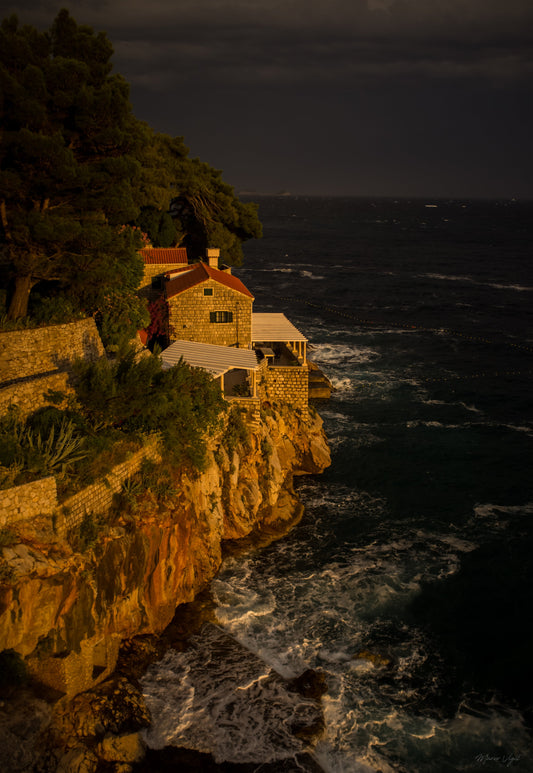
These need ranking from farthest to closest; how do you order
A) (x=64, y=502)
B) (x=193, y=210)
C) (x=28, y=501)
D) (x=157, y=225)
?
(x=193, y=210), (x=157, y=225), (x=64, y=502), (x=28, y=501)

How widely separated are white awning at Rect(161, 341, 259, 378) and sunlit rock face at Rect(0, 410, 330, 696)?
10.9 ft

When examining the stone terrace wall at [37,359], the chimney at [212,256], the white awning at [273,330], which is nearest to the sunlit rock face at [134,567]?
the stone terrace wall at [37,359]

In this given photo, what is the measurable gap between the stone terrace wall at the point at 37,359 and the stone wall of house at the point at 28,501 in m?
4.21

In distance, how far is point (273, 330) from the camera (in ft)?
127

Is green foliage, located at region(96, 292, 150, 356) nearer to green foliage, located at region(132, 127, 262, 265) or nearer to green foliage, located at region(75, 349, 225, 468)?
green foliage, located at region(75, 349, 225, 468)

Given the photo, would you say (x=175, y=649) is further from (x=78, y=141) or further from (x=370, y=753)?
(x=78, y=141)

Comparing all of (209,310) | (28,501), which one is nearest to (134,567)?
(28,501)

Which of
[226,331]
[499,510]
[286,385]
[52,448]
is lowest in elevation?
[499,510]

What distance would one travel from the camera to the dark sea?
1708cm

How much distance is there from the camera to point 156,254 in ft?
131

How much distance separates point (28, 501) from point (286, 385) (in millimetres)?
18529

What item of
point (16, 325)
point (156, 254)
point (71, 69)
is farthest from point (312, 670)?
point (156, 254)

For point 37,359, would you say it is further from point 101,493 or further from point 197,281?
point 197,281

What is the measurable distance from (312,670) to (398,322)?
2103 inches
